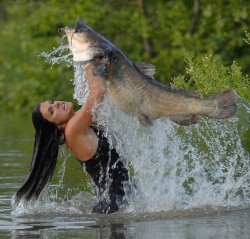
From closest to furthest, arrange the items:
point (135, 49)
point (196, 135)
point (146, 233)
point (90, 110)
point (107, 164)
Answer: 1. point (146, 233)
2. point (90, 110)
3. point (107, 164)
4. point (196, 135)
5. point (135, 49)

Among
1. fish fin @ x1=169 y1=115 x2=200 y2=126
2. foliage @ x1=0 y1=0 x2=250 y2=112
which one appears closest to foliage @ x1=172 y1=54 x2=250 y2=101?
fish fin @ x1=169 y1=115 x2=200 y2=126

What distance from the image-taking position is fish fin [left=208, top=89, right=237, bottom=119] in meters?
9.48

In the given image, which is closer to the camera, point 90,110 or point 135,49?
point 90,110

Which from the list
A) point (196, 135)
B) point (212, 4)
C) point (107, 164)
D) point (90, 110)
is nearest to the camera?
point (90, 110)

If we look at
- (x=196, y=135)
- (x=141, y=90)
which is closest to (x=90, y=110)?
(x=141, y=90)

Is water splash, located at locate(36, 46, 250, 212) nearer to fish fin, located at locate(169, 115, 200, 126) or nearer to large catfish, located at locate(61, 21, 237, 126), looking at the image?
large catfish, located at locate(61, 21, 237, 126)

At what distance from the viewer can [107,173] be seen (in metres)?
10.5

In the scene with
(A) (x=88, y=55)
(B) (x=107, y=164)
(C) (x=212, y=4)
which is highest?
(C) (x=212, y=4)

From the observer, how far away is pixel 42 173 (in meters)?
10.9

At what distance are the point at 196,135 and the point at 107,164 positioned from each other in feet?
4.97

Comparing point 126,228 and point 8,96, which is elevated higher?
point 8,96

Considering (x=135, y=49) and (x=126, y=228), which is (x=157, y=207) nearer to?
(x=126, y=228)

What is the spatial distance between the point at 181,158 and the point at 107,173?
114cm

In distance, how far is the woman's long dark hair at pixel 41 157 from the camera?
415 inches
